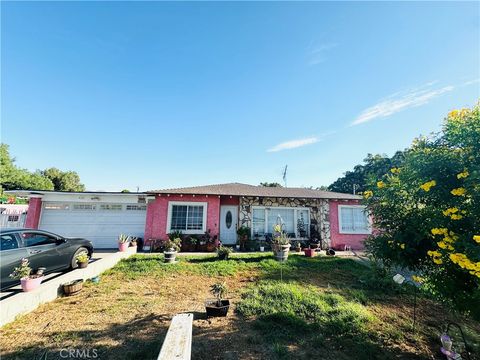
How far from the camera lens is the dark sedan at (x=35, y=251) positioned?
507 cm

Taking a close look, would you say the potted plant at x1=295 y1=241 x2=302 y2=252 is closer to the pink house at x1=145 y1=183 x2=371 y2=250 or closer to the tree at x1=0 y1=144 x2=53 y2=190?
the pink house at x1=145 y1=183 x2=371 y2=250

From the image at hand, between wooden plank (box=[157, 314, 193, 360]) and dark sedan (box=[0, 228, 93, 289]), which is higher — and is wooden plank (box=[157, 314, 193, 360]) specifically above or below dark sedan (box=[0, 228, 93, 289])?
below

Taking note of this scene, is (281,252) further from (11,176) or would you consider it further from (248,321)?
(11,176)

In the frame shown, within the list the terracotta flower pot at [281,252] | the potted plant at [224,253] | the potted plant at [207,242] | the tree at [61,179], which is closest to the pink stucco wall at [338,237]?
the terracotta flower pot at [281,252]

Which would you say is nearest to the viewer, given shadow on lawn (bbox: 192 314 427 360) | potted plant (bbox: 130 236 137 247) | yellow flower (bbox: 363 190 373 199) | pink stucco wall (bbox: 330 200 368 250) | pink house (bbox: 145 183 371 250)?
shadow on lawn (bbox: 192 314 427 360)

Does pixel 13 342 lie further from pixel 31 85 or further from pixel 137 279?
pixel 31 85

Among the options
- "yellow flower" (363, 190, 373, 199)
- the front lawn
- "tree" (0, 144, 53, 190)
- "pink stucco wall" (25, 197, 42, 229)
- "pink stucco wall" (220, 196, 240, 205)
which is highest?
"tree" (0, 144, 53, 190)

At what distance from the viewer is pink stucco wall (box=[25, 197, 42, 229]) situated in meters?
11.0

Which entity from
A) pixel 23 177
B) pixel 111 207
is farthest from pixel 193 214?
pixel 23 177

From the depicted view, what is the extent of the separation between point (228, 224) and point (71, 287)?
8.06 meters

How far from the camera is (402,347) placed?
3475 mm

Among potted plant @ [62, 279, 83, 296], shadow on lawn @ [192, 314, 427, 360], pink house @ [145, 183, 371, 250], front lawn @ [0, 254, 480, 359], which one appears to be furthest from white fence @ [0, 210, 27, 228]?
shadow on lawn @ [192, 314, 427, 360]

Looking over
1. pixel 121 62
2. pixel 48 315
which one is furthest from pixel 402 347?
pixel 121 62

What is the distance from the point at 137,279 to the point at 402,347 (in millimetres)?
6956
